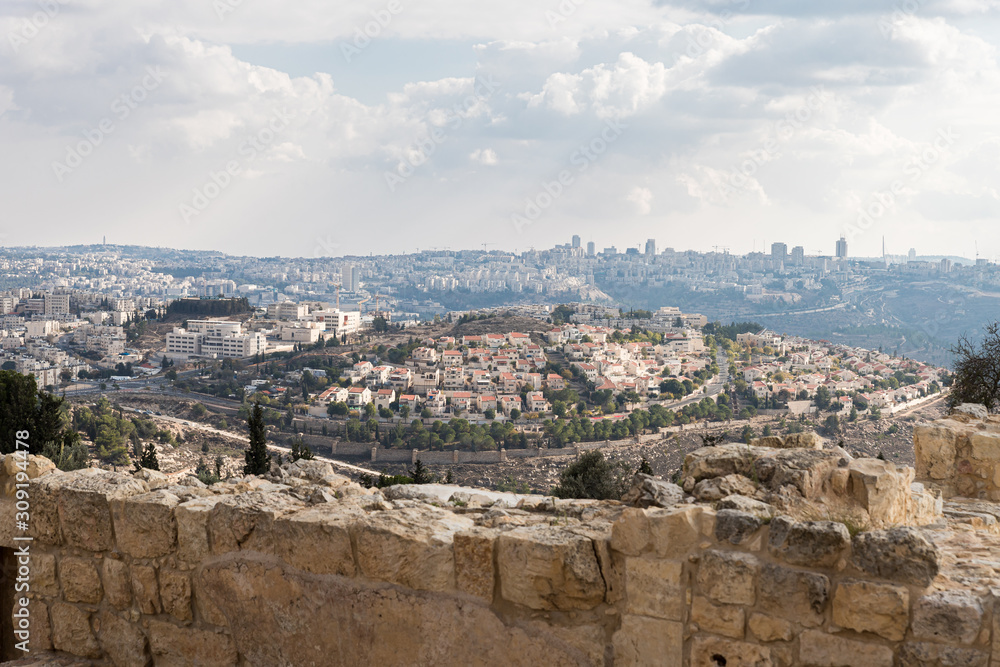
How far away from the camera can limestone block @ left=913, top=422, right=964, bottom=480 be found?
189 inches

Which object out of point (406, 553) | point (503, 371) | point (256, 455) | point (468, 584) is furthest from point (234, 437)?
point (468, 584)

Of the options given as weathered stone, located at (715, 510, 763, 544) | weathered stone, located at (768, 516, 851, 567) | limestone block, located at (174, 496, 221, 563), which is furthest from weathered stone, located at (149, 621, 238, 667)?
weathered stone, located at (768, 516, 851, 567)

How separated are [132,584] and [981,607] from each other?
8.75ft

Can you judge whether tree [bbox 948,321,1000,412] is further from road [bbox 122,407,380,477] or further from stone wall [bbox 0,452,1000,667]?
road [bbox 122,407,380,477]

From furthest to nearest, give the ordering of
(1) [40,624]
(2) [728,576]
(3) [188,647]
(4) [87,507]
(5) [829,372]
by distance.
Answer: (5) [829,372] → (1) [40,624] → (4) [87,507] → (3) [188,647] → (2) [728,576]

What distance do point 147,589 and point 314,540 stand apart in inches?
29.1

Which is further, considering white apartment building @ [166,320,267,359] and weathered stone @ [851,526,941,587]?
white apartment building @ [166,320,267,359]

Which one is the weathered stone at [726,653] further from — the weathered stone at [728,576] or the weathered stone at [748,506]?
the weathered stone at [748,506]

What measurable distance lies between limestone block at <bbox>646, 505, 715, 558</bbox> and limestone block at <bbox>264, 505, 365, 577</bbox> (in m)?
0.97

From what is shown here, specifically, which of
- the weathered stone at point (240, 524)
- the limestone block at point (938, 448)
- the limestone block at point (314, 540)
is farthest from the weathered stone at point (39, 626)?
the limestone block at point (938, 448)

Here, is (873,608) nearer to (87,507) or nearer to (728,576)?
(728,576)

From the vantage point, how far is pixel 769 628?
2.02 m

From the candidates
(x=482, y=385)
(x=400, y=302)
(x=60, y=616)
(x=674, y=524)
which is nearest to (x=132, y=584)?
(x=60, y=616)

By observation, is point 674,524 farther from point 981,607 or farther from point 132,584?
point 132,584
